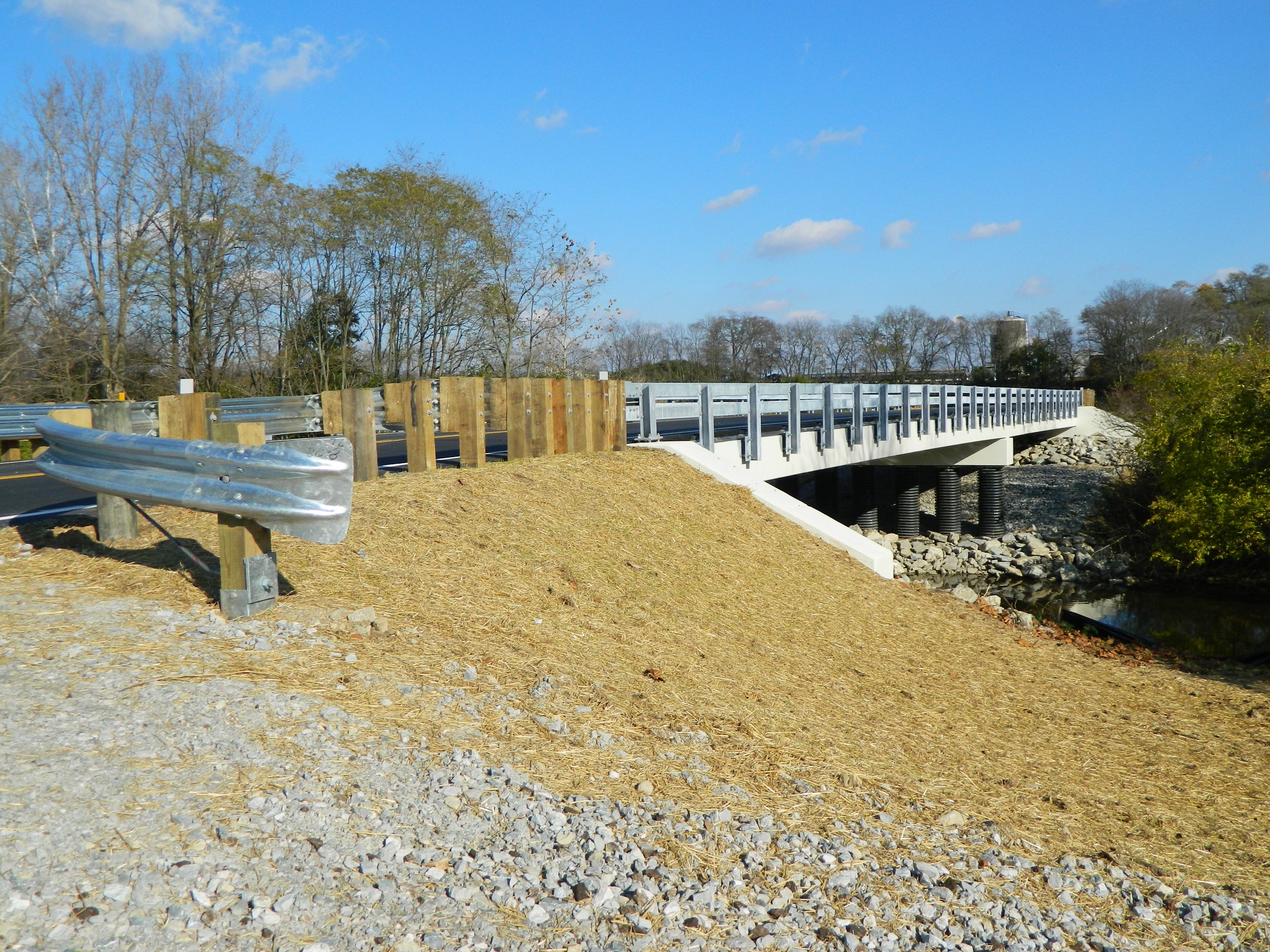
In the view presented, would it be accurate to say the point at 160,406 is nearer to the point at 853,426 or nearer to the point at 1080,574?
the point at 853,426

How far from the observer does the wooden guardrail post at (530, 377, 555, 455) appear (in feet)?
36.1

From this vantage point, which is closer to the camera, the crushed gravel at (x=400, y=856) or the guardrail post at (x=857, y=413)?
the crushed gravel at (x=400, y=856)

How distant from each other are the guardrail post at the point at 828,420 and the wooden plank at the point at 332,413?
9.09 m

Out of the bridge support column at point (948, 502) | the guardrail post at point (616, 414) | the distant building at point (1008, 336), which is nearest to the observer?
the guardrail post at point (616, 414)

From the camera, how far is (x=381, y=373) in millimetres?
33250

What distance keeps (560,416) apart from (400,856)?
8676 mm

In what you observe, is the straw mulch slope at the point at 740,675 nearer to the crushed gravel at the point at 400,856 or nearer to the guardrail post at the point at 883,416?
the crushed gravel at the point at 400,856

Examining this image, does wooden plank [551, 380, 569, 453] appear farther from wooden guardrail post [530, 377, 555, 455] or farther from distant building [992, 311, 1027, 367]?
distant building [992, 311, 1027, 367]

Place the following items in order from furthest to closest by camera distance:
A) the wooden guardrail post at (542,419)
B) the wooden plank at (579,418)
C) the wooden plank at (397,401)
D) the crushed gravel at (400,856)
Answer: the wooden plank at (579,418), the wooden guardrail post at (542,419), the wooden plank at (397,401), the crushed gravel at (400,856)

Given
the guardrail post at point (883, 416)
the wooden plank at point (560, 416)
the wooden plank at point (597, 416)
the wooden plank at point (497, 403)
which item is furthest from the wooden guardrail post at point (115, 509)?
the guardrail post at point (883, 416)

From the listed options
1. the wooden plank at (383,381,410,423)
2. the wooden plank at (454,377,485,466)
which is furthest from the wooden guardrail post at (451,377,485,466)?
the wooden plank at (383,381,410,423)

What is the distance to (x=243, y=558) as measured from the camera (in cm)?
485

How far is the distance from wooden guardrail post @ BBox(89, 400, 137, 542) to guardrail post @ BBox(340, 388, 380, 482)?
8.50 feet

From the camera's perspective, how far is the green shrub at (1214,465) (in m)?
21.5
